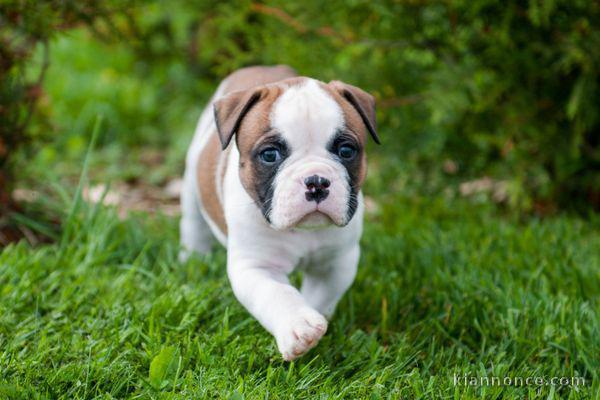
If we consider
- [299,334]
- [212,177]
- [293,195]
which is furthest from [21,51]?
[299,334]

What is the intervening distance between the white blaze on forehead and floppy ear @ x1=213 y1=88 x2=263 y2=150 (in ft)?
0.52

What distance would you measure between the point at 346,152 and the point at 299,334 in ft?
2.76

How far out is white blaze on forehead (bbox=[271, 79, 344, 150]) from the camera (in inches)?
135

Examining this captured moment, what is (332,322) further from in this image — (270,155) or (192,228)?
(192,228)

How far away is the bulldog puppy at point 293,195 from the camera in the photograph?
3.33 meters

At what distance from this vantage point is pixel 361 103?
3686 millimetres

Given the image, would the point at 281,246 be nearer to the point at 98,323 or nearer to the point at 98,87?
the point at 98,323

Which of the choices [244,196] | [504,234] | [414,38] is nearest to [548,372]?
[244,196]

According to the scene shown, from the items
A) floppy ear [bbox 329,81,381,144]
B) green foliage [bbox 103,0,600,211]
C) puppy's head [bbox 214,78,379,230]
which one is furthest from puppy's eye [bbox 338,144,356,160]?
green foliage [bbox 103,0,600,211]

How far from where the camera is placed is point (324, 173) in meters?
3.31

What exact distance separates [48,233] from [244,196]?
188 cm

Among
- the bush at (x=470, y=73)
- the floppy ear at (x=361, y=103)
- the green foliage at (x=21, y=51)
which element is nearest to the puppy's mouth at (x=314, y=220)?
the floppy ear at (x=361, y=103)

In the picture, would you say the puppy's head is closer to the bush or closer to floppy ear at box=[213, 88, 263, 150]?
floppy ear at box=[213, 88, 263, 150]

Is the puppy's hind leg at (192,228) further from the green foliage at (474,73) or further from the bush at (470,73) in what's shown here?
the green foliage at (474,73)
